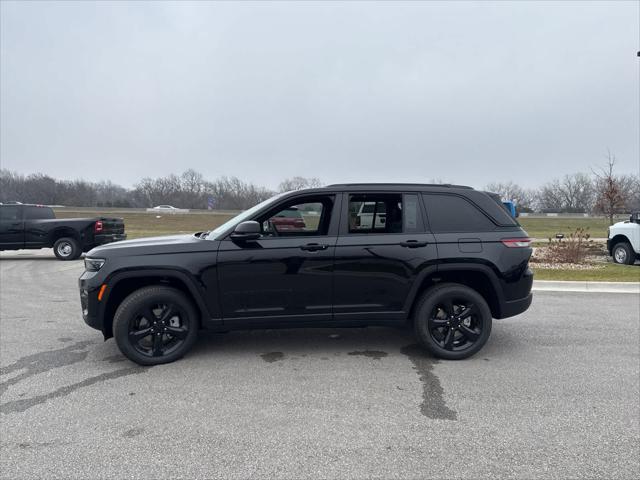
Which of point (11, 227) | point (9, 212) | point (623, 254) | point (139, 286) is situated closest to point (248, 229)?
point (139, 286)

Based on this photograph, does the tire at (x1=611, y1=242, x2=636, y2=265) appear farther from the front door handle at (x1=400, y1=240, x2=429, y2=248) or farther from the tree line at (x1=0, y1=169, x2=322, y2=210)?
the tree line at (x1=0, y1=169, x2=322, y2=210)

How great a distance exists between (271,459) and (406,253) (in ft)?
7.80

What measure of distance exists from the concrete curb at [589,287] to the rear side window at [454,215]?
459 centimetres

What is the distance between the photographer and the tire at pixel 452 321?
13.7 ft

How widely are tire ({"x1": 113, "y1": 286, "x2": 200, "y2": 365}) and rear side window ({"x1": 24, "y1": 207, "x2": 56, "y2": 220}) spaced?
38.5 feet

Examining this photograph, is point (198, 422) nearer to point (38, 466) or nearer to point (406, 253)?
point (38, 466)

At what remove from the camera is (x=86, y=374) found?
12.7 ft

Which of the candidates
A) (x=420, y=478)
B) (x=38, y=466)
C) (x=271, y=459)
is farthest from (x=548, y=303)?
(x=38, y=466)

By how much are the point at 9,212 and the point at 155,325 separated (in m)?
12.2

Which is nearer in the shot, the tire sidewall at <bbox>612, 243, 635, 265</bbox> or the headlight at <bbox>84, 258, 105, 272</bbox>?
the headlight at <bbox>84, 258, 105, 272</bbox>

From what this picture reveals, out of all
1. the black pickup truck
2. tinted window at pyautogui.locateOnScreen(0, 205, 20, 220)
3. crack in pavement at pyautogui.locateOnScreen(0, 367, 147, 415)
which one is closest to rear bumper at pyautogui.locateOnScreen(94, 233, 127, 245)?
the black pickup truck

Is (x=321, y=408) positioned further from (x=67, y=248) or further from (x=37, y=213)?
(x=37, y=213)

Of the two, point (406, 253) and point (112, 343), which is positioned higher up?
point (406, 253)

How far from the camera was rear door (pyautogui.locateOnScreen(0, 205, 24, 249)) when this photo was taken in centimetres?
1266
